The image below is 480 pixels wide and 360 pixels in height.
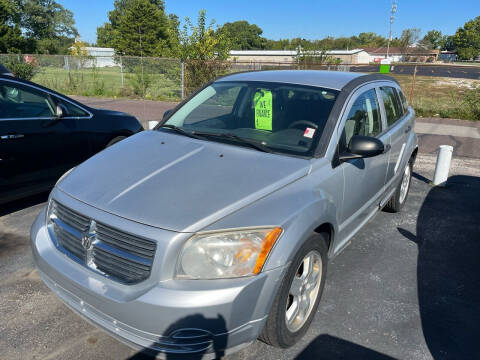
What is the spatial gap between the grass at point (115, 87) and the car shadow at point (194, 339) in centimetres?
1620

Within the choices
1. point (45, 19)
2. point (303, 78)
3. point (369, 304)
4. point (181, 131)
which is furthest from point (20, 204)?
point (45, 19)

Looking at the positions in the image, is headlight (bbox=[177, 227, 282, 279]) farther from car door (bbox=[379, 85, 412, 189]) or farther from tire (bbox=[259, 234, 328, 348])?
car door (bbox=[379, 85, 412, 189])

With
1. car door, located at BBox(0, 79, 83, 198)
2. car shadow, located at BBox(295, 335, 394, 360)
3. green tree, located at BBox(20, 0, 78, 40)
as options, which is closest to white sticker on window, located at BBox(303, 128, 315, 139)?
Result: car shadow, located at BBox(295, 335, 394, 360)

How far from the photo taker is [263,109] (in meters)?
3.45

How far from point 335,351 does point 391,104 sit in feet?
9.76

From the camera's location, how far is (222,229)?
213cm

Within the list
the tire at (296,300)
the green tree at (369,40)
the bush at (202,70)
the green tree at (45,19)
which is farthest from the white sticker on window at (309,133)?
the green tree at (369,40)

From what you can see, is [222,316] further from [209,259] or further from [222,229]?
[222,229]

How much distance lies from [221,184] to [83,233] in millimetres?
895

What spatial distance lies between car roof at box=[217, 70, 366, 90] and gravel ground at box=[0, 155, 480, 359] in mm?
1748

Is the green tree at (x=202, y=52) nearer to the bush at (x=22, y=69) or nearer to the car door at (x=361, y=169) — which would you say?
→ the bush at (x=22, y=69)

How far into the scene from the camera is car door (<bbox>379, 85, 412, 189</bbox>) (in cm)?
420

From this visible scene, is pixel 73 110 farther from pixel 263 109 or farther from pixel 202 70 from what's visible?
pixel 202 70

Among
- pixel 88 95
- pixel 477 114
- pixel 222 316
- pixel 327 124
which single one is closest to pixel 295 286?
pixel 222 316
